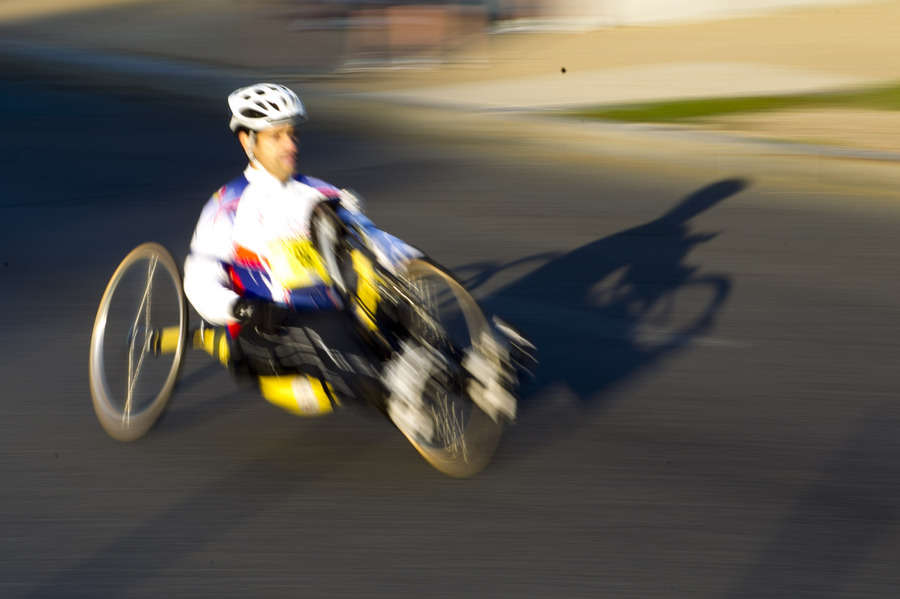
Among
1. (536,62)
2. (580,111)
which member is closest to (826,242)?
(580,111)

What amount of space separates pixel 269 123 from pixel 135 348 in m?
1.34

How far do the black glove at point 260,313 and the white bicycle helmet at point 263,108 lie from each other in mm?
745

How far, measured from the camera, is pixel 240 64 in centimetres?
2505

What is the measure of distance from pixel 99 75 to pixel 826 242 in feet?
53.2

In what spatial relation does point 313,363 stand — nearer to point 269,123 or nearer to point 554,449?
point 269,123

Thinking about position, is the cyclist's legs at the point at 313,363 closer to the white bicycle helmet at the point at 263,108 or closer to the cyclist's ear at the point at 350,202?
the cyclist's ear at the point at 350,202

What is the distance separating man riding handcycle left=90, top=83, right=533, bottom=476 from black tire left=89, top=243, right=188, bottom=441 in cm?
1

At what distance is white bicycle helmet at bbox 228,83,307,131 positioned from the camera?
505 centimetres

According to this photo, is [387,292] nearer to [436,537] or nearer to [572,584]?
[436,537]

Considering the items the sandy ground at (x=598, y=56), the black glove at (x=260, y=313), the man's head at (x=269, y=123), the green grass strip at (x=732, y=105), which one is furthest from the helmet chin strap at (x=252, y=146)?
the green grass strip at (x=732, y=105)

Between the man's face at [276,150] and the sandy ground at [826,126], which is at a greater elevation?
the man's face at [276,150]

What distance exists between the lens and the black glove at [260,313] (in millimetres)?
4855

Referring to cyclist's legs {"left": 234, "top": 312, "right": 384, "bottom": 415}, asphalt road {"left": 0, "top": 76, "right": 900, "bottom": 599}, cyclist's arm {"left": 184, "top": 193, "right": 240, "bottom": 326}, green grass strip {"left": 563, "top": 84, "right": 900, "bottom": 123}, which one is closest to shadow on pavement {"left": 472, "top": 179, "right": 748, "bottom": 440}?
asphalt road {"left": 0, "top": 76, "right": 900, "bottom": 599}

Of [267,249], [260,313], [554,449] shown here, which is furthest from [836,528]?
[267,249]
